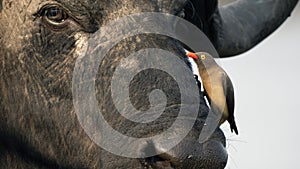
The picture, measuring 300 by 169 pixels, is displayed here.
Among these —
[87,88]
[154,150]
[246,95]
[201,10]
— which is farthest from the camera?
[246,95]

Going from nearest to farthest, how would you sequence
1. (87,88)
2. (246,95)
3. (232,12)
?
(87,88), (232,12), (246,95)

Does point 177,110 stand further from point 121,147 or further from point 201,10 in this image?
point 201,10

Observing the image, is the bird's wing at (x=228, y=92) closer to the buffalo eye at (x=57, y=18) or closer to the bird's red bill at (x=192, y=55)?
the bird's red bill at (x=192, y=55)

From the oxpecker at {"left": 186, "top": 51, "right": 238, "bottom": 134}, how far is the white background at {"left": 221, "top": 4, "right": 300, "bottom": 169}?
7597 mm

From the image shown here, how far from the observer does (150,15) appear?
7.18 metres

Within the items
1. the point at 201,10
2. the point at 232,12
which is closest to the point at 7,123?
the point at 201,10

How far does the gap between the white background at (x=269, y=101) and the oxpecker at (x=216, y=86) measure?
7.60 metres

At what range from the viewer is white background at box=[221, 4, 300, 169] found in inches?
663

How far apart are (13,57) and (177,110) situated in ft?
3.57

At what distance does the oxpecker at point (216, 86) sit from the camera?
7.27 metres

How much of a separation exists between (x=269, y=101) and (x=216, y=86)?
39.0 feet

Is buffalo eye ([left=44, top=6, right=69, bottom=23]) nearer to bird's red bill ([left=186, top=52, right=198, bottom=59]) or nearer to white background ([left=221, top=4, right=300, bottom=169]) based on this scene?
bird's red bill ([left=186, top=52, right=198, bottom=59])

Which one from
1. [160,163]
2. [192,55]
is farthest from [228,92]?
[160,163]

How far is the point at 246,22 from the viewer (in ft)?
30.5
